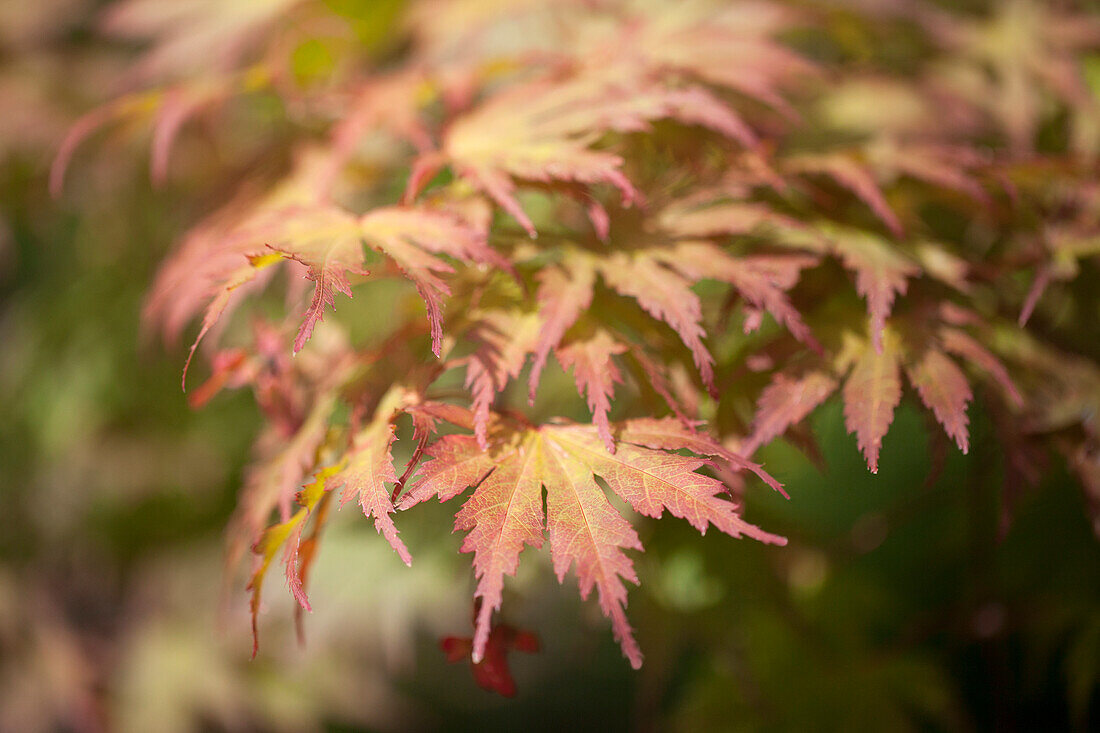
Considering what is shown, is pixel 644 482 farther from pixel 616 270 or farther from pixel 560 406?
pixel 560 406

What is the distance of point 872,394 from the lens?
54 centimetres

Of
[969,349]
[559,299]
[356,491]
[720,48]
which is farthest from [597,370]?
[720,48]

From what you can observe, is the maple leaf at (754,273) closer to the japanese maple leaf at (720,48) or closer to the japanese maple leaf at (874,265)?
the japanese maple leaf at (874,265)

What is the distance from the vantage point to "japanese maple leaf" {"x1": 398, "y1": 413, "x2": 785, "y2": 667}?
0.45 metres

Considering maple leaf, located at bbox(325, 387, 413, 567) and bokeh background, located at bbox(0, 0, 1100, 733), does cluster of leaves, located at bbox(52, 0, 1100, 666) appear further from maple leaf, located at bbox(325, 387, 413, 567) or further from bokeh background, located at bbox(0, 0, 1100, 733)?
bokeh background, located at bbox(0, 0, 1100, 733)

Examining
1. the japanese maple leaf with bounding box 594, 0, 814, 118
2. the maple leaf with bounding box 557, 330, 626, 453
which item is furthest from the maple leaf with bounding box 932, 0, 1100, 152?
the maple leaf with bounding box 557, 330, 626, 453

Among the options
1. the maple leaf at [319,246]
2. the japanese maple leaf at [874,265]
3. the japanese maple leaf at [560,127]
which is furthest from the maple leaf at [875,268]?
the maple leaf at [319,246]

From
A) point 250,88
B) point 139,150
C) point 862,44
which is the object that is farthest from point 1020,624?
point 139,150

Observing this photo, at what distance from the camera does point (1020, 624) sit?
88 centimetres

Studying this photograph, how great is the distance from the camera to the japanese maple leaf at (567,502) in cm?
45

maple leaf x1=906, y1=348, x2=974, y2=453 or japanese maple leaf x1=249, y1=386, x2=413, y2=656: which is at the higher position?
japanese maple leaf x1=249, y1=386, x2=413, y2=656

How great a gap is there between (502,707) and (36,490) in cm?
109

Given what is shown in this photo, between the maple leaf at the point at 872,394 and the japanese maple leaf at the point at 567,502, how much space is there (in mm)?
108

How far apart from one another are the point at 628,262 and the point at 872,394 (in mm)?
197
